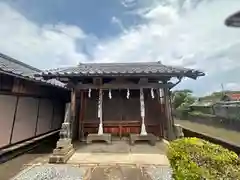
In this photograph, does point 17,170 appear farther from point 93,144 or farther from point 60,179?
point 93,144

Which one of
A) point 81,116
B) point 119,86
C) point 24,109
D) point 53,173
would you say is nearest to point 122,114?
point 119,86

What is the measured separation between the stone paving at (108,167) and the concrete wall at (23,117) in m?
2.08

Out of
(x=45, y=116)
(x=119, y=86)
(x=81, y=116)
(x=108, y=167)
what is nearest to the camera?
(x=108, y=167)

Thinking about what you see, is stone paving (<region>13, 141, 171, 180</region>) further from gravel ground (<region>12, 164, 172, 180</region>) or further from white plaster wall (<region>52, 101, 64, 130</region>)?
white plaster wall (<region>52, 101, 64, 130</region>)

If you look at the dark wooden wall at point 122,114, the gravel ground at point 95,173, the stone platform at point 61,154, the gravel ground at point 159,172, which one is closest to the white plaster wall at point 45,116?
the dark wooden wall at point 122,114

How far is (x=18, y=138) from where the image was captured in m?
6.72

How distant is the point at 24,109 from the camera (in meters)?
7.21

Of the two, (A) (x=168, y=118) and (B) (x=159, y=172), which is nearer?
(B) (x=159, y=172)

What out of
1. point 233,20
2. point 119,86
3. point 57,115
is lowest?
point 57,115

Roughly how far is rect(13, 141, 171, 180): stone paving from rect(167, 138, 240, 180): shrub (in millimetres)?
1478

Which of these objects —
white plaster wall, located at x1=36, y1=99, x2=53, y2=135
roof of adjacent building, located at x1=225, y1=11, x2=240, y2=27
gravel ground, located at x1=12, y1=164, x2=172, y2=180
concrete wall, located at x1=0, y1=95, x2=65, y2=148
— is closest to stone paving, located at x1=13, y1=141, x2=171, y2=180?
gravel ground, located at x1=12, y1=164, x2=172, y2=180

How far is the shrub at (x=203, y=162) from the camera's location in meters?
2.31

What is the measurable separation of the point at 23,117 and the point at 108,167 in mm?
4350

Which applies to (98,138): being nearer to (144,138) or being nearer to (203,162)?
(144,138)
